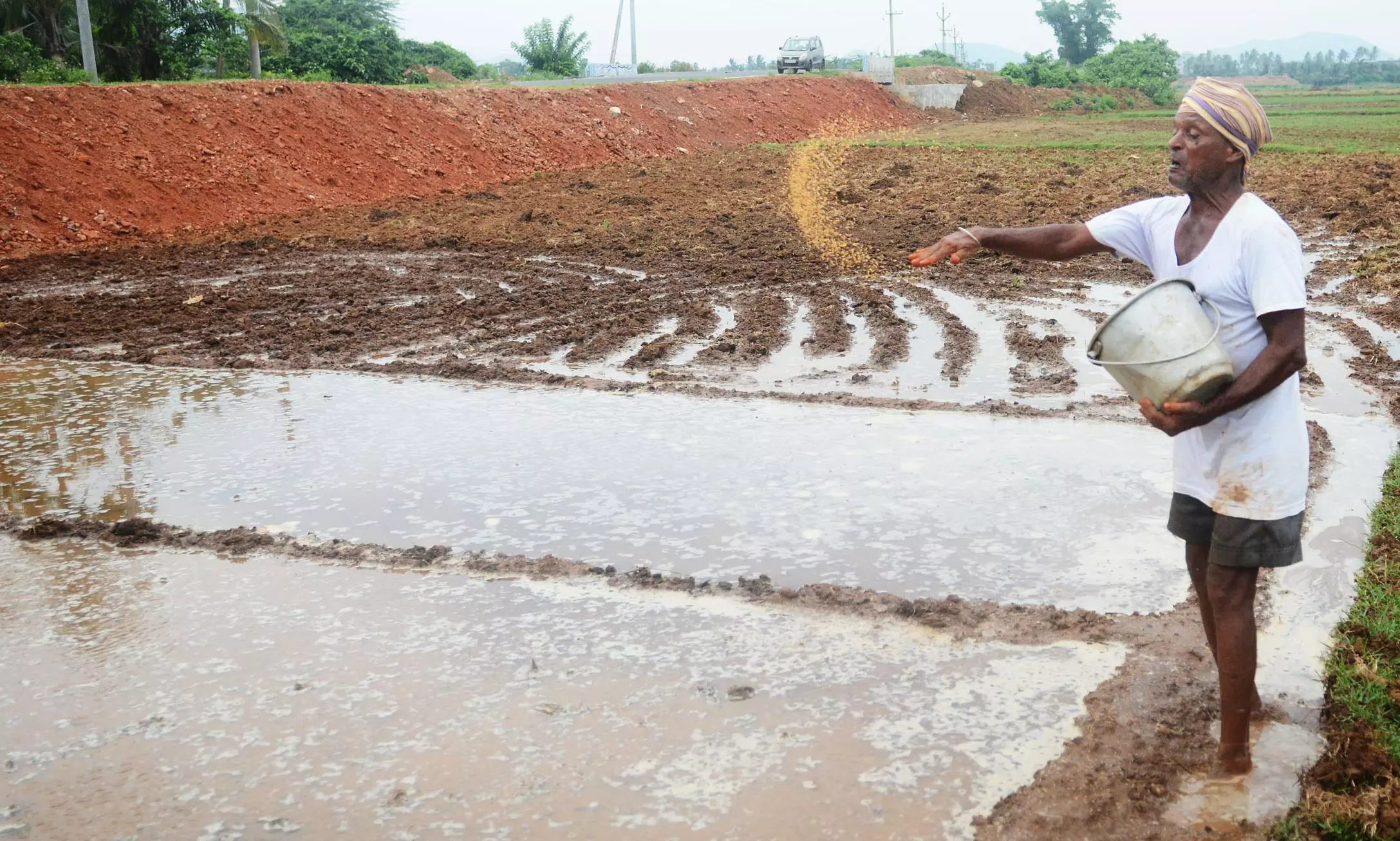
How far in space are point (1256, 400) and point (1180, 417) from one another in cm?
20

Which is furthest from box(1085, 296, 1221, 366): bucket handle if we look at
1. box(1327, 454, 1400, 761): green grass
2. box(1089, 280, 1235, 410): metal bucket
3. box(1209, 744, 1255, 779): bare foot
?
box(1327, 454, 1400, 761): green grass

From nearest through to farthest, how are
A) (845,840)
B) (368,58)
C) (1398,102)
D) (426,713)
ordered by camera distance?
1. (845,840)
2. (426,713)
3. (368,58)
4. (1398,102)

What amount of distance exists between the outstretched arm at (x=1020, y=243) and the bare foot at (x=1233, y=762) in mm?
1524

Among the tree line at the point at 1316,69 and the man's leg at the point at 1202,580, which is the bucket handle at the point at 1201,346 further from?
the tree line at the point at 1316,69

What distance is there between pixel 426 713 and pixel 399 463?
9.41 ft

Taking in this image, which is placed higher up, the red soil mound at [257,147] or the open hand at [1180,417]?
A: the red soil mound at [257,147]

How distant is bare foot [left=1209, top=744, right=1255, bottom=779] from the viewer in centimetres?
341

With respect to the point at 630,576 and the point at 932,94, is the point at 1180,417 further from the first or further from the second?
the point at 932,94

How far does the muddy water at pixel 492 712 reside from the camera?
3338mm

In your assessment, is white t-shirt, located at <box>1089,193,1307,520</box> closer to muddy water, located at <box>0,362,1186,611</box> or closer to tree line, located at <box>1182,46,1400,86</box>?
muddy water, located at <box>0,362,1186,611</box>

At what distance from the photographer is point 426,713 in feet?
12.7

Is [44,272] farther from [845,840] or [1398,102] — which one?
[1398,102]

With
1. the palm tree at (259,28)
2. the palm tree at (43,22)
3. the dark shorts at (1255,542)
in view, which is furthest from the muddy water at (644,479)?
the palm tree at (43,22)

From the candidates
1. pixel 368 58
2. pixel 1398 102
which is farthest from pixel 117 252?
pixel 1398 102
